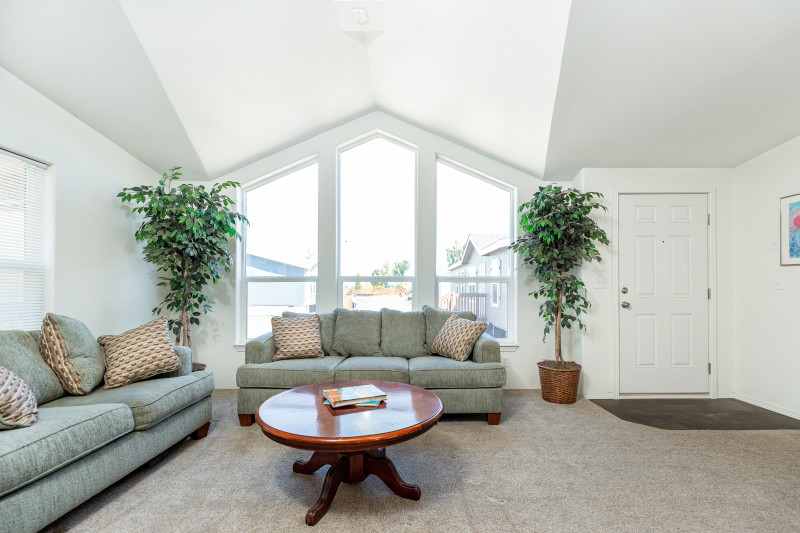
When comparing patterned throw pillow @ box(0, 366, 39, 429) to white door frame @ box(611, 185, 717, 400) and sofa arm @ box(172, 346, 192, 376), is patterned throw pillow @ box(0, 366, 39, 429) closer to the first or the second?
sofa arm @ box(172, 346, 192, 376)

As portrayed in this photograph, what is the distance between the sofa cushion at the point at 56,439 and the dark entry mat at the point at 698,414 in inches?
137

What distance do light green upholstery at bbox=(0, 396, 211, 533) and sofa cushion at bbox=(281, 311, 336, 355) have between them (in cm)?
137

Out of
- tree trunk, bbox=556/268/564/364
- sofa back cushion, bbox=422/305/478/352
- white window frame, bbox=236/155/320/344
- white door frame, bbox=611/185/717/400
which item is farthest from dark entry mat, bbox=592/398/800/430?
white window frame, bbox=236/155/320/344

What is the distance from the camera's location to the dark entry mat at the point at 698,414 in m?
3.12

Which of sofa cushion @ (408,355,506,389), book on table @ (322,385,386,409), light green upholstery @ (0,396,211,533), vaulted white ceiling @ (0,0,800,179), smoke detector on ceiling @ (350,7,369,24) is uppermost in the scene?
smoke detector on ceiling @ (350,7,369,24)

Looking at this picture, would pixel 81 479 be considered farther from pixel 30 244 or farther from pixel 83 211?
pixel 83 211

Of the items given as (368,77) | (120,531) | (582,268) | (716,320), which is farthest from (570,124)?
(120,531)

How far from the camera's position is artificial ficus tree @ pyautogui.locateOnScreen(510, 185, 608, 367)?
12.1 ft

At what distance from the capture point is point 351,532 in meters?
1.79

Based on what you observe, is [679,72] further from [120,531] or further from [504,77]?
[120,531]

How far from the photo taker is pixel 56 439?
68.2 inches

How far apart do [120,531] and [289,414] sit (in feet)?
2.71

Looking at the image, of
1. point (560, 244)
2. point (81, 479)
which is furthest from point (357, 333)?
point (81, 479)

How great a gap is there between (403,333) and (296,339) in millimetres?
970
